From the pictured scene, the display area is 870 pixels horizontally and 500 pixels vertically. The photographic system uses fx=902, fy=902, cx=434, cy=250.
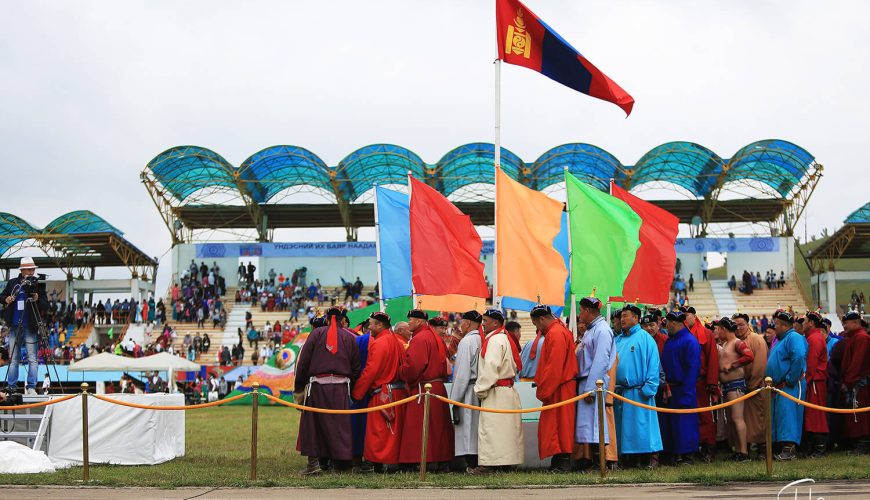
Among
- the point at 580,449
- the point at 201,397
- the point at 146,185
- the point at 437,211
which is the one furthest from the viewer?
the point at 146,185

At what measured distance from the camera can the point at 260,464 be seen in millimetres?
12016

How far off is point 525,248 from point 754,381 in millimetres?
3549

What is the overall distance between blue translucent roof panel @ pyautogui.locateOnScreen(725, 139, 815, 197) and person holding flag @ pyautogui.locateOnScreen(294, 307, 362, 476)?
34.6 meters

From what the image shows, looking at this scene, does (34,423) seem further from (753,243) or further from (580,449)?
(753,243)

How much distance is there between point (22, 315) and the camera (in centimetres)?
1237

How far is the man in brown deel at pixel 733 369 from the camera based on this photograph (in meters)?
11.8

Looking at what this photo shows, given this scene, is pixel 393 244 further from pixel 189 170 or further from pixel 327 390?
pixel 189 170

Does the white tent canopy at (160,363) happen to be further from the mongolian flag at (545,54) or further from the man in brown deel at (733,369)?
the man in brown deel at (733,369)

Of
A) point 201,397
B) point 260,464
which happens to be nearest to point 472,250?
point 260,464

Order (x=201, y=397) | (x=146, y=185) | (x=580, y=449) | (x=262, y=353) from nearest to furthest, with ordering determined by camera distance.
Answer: (x=580, y=449)
(x=201, y=397)
(x=262, y=353)
(x=146, y=185)

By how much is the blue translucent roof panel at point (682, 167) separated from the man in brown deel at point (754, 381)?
31.0 metres

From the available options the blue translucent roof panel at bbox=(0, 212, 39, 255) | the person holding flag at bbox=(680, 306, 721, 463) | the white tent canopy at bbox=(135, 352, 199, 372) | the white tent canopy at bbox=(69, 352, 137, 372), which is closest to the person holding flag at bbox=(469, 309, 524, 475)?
the person holding flag at bbox=(680, 306, 721, 463)

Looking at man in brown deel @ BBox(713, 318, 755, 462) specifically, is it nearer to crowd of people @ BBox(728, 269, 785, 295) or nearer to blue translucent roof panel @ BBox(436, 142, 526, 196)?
blue translucent roof panel @ BBox(436, 142, 526, 196)

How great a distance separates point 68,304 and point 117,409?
120ft
